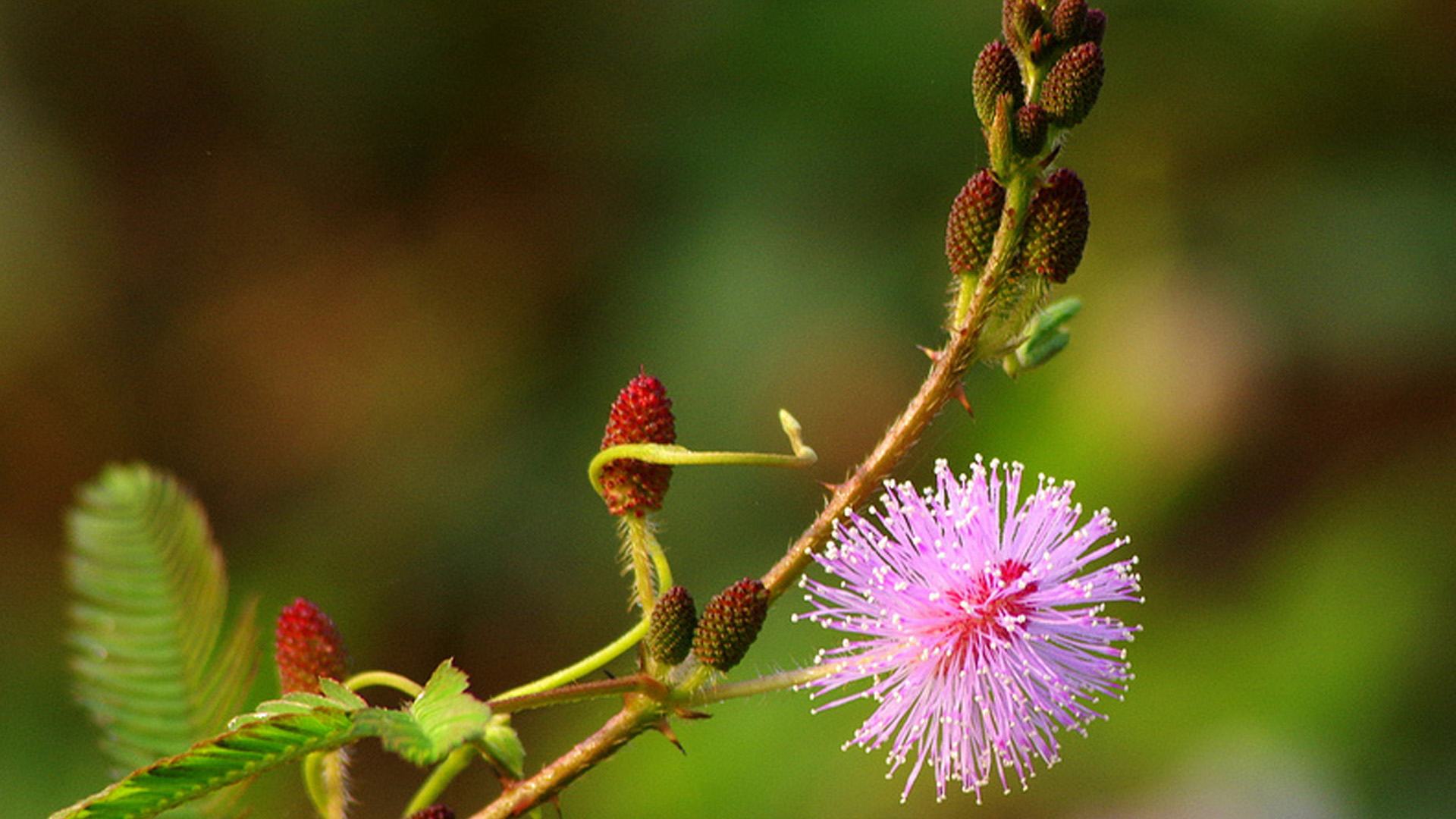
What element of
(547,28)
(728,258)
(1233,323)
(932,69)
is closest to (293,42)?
(547,28)

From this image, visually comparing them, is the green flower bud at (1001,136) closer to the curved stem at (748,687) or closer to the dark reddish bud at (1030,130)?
the dark reddish bud at (1030,130)

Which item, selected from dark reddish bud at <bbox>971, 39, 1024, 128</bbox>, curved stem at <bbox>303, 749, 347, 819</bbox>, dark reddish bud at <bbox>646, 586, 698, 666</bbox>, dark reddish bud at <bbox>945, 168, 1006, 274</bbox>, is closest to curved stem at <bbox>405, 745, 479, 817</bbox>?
curved stem at <bbox>303, 749, 347, 819</bbox>

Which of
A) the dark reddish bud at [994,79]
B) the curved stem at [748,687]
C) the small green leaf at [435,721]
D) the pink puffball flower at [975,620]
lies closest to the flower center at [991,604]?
the pink puffball flower at [975,620]

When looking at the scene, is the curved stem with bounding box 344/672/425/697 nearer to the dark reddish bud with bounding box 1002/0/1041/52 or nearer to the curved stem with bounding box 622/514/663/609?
the curved stem with bounding box 622/514/663/609

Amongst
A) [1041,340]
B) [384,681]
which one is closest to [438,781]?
[384,681]

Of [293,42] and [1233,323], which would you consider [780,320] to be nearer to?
[1233,323]

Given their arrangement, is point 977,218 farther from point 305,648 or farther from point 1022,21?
point 305,648
